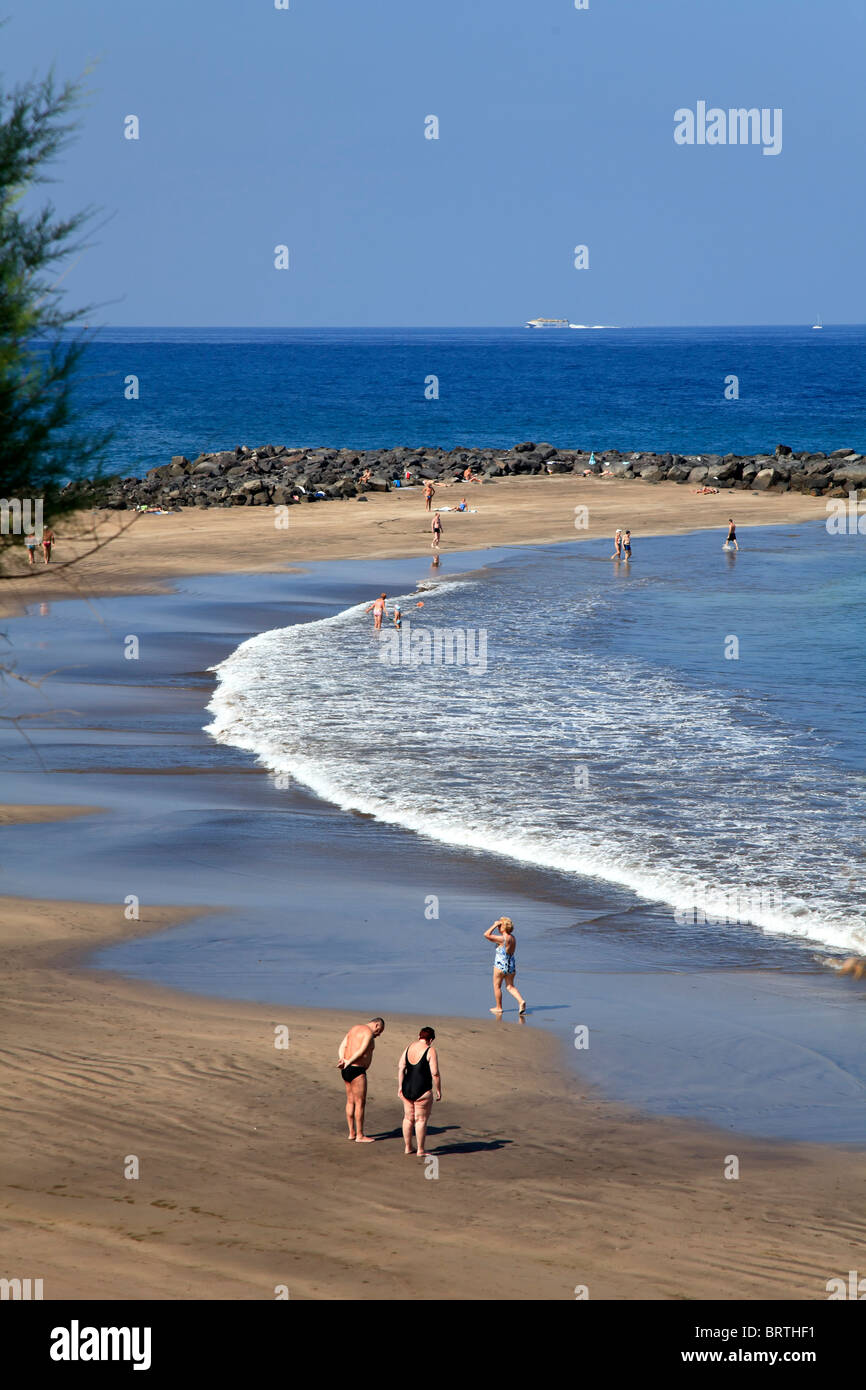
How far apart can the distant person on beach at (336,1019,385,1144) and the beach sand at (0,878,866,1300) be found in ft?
0.56

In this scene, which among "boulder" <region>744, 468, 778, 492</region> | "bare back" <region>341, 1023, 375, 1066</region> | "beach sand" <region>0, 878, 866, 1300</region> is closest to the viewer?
"beach sand" <region>0, 878, 866, 1300</region>

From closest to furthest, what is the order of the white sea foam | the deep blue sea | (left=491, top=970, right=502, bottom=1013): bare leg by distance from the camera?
(left=491, top=970, right=502, bottom=1013): bare leg → the white sea foam → the deep blue sea

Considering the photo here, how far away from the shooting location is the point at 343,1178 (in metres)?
9.84

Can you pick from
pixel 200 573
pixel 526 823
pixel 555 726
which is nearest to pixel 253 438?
pixel 200 573

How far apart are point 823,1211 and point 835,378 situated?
518 ft

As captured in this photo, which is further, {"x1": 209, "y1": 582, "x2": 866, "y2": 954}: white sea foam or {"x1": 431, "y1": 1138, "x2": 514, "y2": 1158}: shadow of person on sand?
{"x1": 209, "y1": 582, "x2": 866, "y2": 954}: white sea foam

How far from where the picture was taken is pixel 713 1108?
11.5 meters

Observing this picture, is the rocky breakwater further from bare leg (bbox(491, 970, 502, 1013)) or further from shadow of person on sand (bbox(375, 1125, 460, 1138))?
shadow of person on sand (bbox(375, 1125, 460, 1138))

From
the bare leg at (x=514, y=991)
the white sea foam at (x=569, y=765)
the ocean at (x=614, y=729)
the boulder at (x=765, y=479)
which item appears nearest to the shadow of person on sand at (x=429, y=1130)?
the bare leg at (x=514, y=991)

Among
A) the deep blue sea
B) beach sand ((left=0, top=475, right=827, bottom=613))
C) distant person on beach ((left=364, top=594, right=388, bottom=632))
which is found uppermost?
the deep blue sea

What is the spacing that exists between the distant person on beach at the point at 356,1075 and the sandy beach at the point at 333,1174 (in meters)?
0.19

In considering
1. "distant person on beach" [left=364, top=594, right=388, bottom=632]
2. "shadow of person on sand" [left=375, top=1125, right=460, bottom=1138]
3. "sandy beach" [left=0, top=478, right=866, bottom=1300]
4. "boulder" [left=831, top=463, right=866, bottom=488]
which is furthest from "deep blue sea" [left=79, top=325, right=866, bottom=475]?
"shadow of person on sand" [left=375, top=1125, right=460, bottom=1138]

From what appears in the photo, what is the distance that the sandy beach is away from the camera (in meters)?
8.37

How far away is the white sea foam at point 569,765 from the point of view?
17.7 meters
